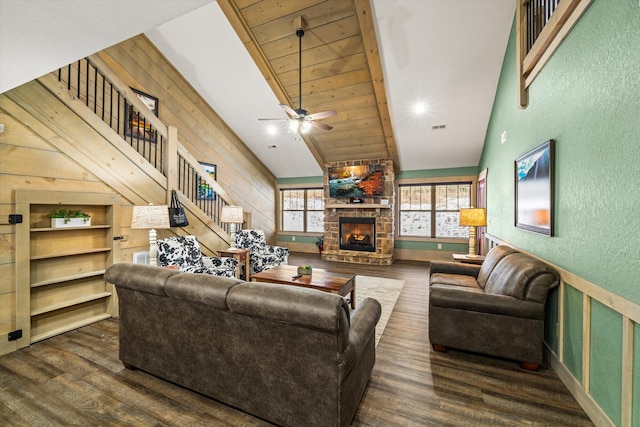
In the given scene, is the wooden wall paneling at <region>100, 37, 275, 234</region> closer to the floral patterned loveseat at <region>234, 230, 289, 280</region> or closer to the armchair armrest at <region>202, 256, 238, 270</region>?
the floral patterned loveseat at <region>234, 230, 289, 280</region>

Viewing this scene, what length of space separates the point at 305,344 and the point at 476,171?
6.70m

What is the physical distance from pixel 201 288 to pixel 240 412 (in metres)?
0.89

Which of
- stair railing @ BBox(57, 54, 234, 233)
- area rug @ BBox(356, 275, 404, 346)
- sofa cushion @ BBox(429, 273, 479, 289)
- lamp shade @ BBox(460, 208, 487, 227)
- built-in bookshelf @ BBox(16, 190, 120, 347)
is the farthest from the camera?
lamp shade @ BBox(460, 208, 487, 227)

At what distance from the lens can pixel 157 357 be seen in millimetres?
2094

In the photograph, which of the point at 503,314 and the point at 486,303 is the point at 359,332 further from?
the point at 503,314

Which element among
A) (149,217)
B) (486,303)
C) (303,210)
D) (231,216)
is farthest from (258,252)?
(486,303)

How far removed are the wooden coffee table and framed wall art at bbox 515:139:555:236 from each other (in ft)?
6.92

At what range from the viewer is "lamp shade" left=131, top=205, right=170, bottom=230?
129 inches

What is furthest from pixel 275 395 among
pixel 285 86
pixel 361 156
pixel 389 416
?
pixel 361 156

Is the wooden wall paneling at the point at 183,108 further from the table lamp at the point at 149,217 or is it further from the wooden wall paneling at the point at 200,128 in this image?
the table lamp at the point at 149,217

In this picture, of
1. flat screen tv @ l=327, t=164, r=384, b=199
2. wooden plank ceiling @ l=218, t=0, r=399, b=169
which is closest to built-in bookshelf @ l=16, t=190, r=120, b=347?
wooden plank ceiling @ l=218, t=0, r=399, b=169

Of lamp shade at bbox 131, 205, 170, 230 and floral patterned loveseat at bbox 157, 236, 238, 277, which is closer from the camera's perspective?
lamp shade at bbox 131, 205, 170, 230

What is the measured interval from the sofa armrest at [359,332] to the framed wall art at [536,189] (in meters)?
1.78

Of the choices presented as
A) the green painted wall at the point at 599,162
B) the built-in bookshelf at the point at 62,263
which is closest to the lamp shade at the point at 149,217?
the built-in bookshelf at the point at 62,263
